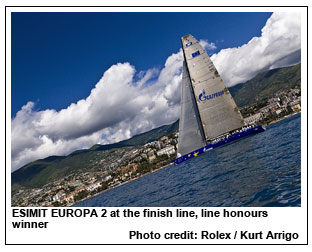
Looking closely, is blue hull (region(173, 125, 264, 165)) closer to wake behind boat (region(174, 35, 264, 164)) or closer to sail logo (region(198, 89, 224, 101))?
wake behind boat (region(174, 35, 264, 164))

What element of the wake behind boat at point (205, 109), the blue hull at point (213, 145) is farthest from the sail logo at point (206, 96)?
the blue hull at point (213, 145)

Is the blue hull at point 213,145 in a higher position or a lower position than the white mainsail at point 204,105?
lower

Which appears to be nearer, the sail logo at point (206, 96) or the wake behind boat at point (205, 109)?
the wake behind boat at point (205, 109)

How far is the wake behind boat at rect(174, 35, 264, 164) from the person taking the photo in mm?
35781

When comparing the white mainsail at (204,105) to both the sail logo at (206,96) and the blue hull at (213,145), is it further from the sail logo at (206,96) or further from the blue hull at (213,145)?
the blue hull at (213,145)

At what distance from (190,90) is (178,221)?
100ft

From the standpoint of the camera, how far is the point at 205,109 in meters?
35.9

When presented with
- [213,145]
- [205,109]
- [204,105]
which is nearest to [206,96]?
[204,105]

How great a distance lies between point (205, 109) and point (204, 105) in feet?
2.04

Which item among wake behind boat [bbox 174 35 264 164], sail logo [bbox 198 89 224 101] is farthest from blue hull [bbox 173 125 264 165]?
sail logo [bbox 198 89 224 101]

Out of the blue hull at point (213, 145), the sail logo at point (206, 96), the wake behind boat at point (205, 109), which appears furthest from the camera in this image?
the sail logo at point (206, 96)

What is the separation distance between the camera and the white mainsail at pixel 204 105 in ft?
117
